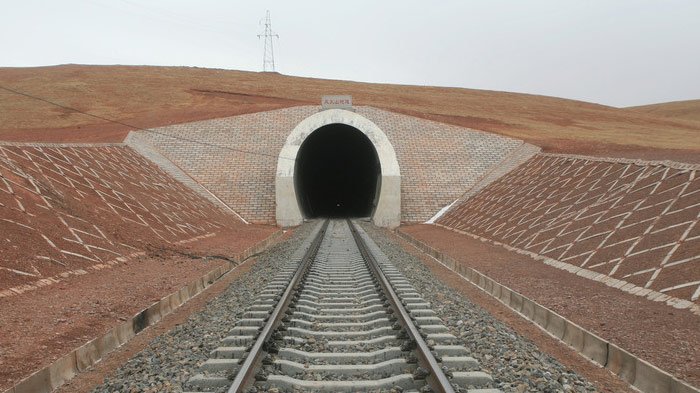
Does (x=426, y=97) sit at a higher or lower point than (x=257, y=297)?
higher

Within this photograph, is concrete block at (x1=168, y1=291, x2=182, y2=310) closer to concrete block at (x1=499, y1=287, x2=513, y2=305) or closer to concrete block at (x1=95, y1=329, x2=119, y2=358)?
concrete block at (x1=95, y1=329, x2=119, y2=358)

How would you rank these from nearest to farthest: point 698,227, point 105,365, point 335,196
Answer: point 105,365 < point 698,227 < point 335,196

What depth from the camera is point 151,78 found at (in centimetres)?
7162

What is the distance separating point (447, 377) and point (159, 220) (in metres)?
16.3


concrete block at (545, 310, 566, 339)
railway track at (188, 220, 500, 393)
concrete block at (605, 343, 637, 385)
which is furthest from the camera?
concrete block at (545, 310, 566, 339)

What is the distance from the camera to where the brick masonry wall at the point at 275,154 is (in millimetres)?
31703

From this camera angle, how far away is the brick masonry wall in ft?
104

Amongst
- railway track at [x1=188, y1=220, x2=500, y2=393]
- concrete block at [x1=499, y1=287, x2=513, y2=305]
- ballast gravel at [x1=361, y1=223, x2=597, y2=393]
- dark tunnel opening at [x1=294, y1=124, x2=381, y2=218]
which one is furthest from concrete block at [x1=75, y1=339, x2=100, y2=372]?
dark tunnel opening at [x1=294, y1=124, x2=381, y2=218]

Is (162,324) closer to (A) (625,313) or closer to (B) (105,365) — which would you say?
(B) (105,365)

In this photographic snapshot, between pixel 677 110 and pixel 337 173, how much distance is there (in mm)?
73165

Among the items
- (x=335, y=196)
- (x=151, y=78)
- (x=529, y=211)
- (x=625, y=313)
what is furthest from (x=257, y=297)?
(x=151, y=78)

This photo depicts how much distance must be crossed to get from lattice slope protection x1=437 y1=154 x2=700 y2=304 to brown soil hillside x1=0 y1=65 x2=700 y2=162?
12.4m

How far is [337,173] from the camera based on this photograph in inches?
1949

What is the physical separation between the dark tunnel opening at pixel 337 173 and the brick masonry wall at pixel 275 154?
207cm
